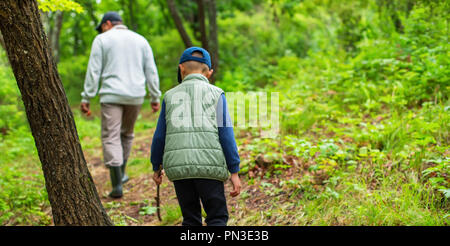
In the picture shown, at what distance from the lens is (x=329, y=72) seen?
23.4 feet

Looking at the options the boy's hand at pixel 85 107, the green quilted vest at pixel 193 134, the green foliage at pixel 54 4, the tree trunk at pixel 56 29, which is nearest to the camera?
the green quilted vest at pixel 193 134

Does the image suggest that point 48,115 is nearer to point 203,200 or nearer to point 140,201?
point 203,200

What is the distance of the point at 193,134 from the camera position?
2.45m

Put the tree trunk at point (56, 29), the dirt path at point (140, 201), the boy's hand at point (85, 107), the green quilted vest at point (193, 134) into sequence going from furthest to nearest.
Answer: the tree trunk at point (56, 29)
the boy's hand at point (85, 107)
the dirt path at point (140, 201)
the green quilted vest at point (193, 134)

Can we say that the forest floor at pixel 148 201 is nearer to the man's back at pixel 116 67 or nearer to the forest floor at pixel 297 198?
the forest floor at pixel 297 198

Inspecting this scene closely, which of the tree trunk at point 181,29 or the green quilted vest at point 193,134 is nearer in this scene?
the green quilted vest at point 193,134

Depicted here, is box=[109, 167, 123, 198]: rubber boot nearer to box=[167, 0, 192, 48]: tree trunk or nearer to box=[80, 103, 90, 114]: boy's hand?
box=[80, 103, 90, 114]: boy's hand

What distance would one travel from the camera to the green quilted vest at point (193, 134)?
7.97ft

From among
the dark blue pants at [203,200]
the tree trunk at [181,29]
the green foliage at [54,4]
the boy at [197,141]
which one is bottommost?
the dark blue pants at [203,200]

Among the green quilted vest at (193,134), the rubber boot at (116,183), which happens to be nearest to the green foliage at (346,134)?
the rubber boot at (116,183)

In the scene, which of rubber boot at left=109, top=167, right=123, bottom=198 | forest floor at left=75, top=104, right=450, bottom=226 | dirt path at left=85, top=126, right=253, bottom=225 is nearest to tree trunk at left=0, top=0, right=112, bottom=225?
dirt path at left=85, top=126, right=253, bottom=225

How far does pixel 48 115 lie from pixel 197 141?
1.14m

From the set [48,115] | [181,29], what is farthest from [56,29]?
[48,115]
